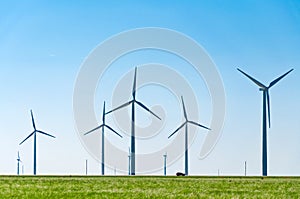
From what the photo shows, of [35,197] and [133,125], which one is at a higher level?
[133,125]

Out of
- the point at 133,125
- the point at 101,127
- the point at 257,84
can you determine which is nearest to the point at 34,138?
the point at 101,127

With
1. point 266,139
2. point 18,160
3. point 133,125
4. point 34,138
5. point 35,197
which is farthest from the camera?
point 18,160

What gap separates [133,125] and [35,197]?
8487 centimetres

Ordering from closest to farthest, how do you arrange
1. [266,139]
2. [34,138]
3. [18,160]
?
[266,139], [34,138], [18,160]

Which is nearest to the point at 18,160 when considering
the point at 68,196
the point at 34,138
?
the point at 34,138

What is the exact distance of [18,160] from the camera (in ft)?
516

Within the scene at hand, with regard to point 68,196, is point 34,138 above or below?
above

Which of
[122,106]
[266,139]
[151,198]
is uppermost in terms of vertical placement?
[122,106]

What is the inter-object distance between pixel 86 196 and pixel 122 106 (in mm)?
88800

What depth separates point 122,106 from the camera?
118250 mm

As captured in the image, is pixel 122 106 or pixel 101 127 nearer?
pixel 122 106

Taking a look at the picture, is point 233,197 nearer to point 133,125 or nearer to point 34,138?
point 133,125

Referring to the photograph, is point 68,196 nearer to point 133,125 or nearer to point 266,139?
point 266,139

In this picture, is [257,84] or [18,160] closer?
[257,84]
